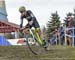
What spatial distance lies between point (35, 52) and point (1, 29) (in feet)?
86.6

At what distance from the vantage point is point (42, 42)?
11.5 m

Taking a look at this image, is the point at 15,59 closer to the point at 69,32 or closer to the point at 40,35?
the point at 40,35

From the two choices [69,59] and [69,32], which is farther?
[69,32]

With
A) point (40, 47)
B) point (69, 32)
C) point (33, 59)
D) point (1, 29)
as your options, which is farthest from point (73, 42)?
point (1, 29)

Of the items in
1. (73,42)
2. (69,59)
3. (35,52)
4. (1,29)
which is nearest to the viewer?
(69,59)

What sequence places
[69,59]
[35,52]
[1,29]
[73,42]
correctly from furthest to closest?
[1,29] < [73,42] < [35,52] < [69,59]

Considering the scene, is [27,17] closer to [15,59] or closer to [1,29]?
[15,59]

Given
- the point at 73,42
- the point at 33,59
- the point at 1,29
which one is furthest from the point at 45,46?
the point at 1,29

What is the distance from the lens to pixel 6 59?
876 cm

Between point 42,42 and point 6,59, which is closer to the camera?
point 6,59

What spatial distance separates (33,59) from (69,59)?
2.69 ft

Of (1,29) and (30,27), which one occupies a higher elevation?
(30,27)

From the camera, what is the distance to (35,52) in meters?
11.2

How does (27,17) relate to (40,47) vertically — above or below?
above
